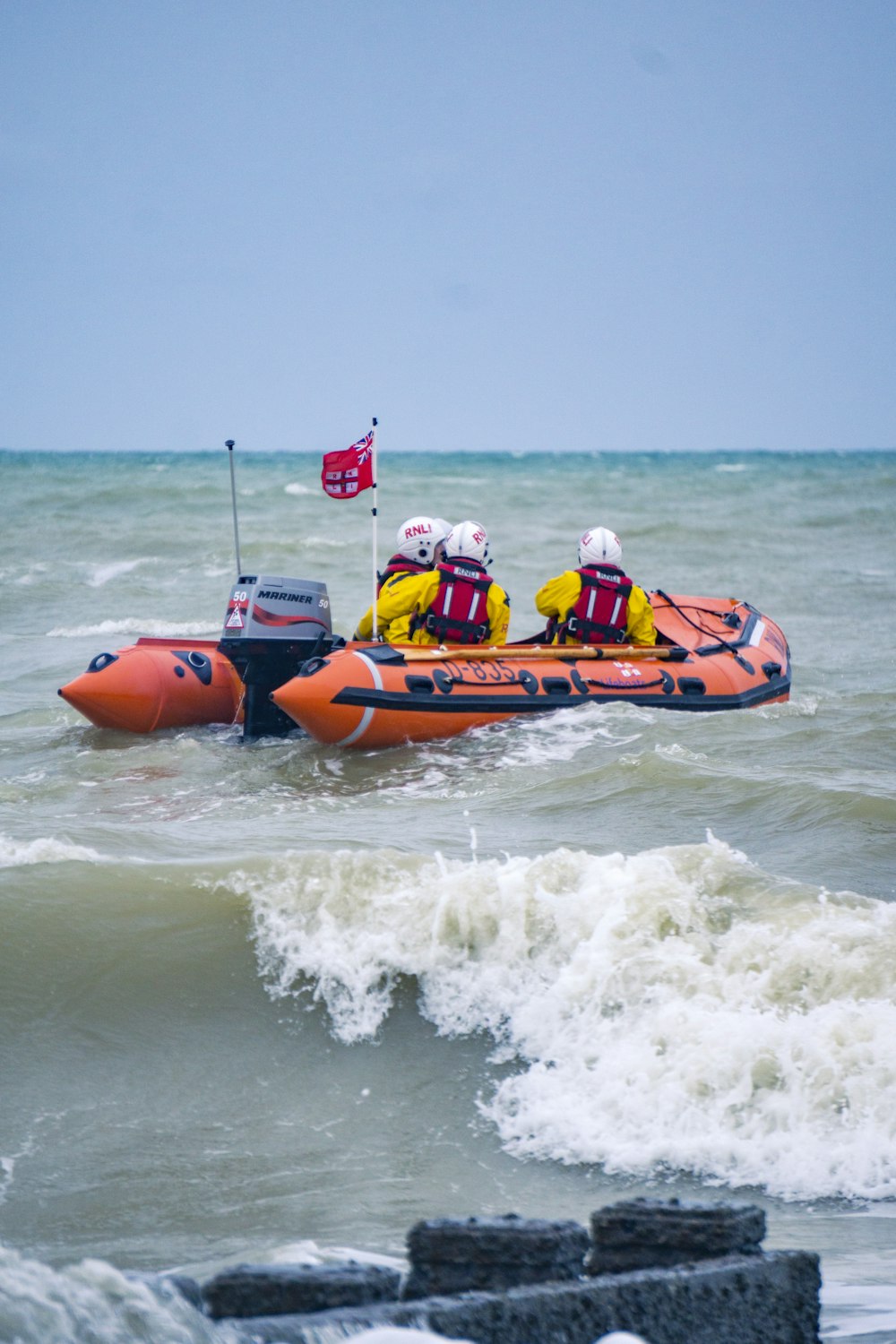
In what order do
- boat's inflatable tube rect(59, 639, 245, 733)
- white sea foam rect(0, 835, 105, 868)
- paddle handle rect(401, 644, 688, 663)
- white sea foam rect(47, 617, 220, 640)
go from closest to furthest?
1. white sea foam rect(0, 835, 105, 868)
2. paddle handle rect(401, 644, 688, 663)
3. boat's inflatable tube rect(59, 639, 245, 733)
4. white sea foam rect(47, 617, 220, 640)

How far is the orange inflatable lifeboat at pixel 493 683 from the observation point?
7.76 m

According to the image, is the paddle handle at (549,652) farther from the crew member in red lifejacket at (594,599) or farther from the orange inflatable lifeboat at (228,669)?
the orange inflatable lifeboat at (228,669)

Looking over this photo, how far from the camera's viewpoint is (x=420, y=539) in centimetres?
829

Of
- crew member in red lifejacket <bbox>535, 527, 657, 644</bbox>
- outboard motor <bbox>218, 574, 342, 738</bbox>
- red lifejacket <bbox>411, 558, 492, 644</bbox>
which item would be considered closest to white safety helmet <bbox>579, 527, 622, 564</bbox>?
crew member in red lifejacket <bbox>535, 527, 657, 644</bbox>

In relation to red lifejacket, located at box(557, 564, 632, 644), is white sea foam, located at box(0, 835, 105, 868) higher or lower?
lower

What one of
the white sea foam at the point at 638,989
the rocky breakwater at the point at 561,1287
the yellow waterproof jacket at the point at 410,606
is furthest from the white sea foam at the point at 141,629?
the rocky breakwater at the point at 561,1287

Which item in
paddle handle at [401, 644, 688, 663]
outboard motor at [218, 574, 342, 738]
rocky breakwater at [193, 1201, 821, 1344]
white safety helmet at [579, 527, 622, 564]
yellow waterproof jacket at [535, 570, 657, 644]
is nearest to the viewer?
rocky breakwater at [193, 1201, 821, 1344]

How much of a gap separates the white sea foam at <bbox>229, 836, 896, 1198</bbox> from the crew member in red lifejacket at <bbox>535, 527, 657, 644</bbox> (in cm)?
345

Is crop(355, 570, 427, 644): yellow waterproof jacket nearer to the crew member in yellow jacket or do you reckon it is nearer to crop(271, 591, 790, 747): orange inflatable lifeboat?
the crew member in yellow jacket

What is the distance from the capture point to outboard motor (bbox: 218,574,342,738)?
8.00m

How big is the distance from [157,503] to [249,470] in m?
22.7

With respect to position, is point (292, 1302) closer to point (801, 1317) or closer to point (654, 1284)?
point (654, 1284)

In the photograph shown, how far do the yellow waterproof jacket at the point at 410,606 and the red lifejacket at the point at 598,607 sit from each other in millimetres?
466

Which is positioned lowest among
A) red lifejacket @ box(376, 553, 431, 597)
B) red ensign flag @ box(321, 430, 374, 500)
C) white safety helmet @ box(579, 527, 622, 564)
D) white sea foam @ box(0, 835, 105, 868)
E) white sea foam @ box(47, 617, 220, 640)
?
white sea foam @ box(0, 835, 105, 868)
